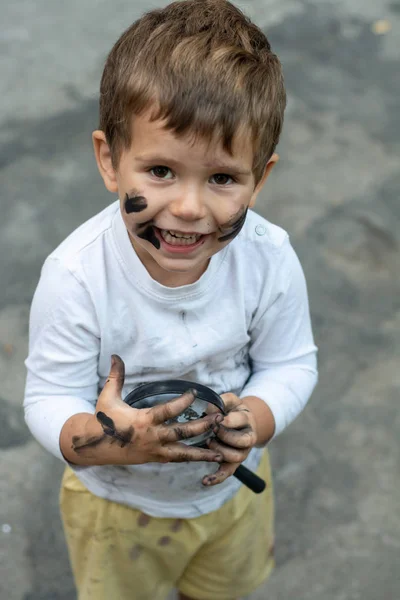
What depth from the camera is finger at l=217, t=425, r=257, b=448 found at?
129 centimetres

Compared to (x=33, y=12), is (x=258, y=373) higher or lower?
lower

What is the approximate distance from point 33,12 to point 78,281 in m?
2.96

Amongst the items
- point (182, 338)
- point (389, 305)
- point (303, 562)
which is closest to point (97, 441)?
point (182, 338)

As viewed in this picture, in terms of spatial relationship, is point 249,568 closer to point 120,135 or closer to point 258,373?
point 258,373

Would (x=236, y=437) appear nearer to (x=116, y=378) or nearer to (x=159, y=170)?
(x=116, y=378)

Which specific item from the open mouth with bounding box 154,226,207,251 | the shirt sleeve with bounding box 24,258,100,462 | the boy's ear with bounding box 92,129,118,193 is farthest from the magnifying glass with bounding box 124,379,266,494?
the boy's ear with bounding box 92,129,118,193

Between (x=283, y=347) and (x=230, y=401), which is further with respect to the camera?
(x=283, y=347)

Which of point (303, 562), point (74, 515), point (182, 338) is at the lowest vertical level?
→ point (303, 562)

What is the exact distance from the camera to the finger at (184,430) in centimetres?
121

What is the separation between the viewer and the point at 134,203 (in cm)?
126

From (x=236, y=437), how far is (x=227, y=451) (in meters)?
0.03

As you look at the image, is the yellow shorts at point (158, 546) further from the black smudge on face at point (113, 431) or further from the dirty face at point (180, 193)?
the dirty face at point (180, 193)

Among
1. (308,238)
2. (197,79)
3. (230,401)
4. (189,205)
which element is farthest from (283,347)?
(308,238)

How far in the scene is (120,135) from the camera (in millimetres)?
1253
